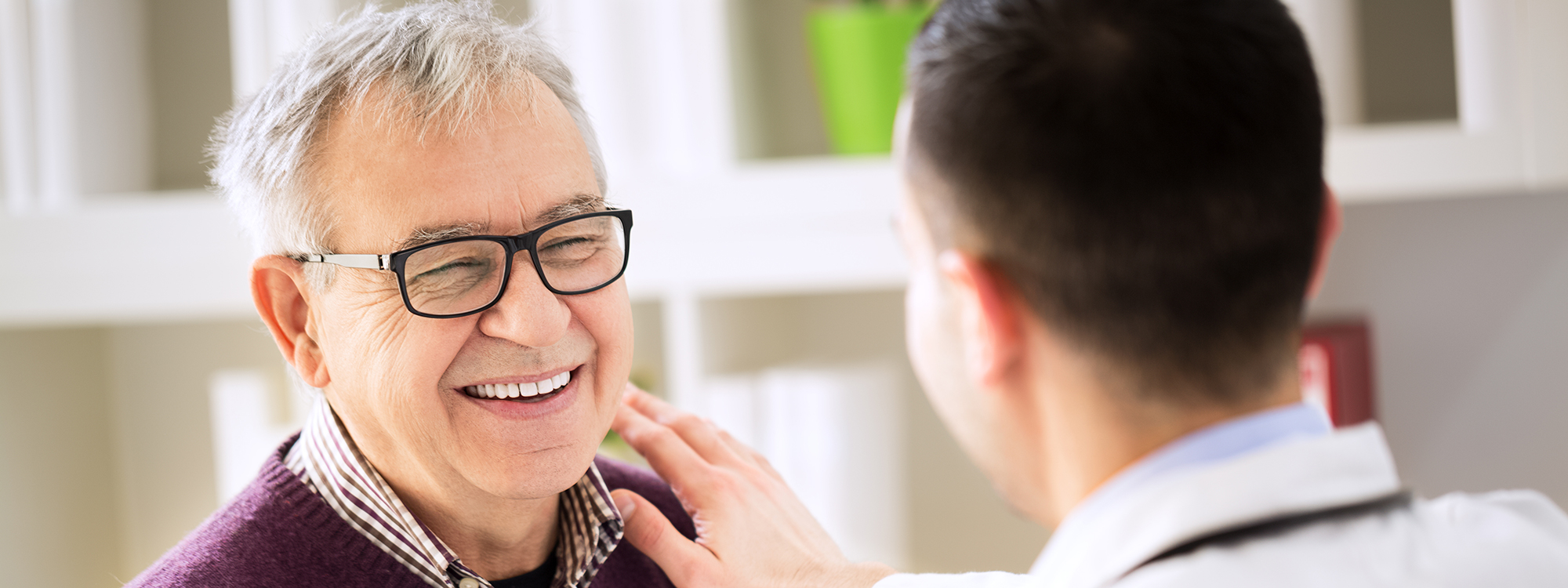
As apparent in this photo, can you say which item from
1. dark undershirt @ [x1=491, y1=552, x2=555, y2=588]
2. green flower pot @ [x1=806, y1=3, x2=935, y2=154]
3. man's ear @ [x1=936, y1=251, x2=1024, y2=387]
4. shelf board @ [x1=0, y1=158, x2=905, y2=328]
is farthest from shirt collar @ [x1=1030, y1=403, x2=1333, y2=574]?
green flower pot @ [x1=806, y1=3, x2=935, y2=154]

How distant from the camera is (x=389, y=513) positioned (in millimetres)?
1101

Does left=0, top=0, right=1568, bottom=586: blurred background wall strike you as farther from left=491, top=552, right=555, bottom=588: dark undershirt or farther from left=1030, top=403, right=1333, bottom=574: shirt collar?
left=1030, top=403, right=1333, bottom=574: shirt collar

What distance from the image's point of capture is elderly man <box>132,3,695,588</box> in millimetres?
1025

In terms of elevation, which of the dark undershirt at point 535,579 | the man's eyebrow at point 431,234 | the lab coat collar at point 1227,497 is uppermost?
the man's eyebrow at point 431,234

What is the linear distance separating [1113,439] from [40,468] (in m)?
2.11

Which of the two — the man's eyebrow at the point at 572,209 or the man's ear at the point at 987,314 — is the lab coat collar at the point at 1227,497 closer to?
the man's ear at the point at 987,314

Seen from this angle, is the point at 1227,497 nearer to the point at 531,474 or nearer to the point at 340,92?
the point at 531,474

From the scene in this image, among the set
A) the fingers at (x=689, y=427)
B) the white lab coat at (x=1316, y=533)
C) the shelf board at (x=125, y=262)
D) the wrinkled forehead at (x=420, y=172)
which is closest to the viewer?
the white lab coat at (x=1316, y=533)

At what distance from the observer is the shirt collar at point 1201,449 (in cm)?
76

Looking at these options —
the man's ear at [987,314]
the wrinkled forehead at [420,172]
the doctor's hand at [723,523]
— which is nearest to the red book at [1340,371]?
the doctor's hand at [723,523]

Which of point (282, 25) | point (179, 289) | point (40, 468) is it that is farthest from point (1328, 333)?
point (40, 468)

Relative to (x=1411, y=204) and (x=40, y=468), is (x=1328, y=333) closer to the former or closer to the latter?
(x=1411, y=204)

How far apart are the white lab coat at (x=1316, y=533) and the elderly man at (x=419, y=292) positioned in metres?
0.55

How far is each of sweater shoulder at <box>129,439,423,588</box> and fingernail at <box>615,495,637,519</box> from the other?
218mm
